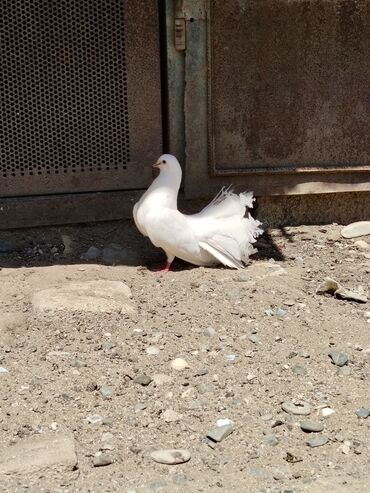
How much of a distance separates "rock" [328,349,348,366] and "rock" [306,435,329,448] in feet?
2.38

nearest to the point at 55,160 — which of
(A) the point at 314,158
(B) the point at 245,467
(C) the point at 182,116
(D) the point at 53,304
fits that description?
(C) the point at 182,116

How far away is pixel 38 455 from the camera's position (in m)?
3.91

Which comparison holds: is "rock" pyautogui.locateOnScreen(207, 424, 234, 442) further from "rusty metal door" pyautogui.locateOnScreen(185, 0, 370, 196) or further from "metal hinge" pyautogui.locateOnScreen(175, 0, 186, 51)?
"metal hinge" pyautogui.locateOnScreen(175, 0, 186, 51)

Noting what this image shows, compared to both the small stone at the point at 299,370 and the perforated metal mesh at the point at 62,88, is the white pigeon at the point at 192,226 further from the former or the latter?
the small stone at the point at 299,370

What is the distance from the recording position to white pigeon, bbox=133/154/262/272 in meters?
5.99

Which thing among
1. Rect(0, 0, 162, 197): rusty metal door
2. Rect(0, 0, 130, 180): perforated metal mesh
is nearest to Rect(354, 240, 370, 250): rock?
Rect(0, 0, 162, 197): rusty metal door

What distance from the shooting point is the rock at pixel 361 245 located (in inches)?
268

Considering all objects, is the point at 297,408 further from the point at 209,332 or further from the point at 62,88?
the point at 62,88

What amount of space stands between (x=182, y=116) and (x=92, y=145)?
0.73m

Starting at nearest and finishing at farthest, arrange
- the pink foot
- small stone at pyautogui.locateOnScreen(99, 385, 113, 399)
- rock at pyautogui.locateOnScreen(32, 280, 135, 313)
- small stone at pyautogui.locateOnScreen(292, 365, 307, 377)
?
1. small stone at pyautogui.locateOnScreen(99, 385, 113, 399)
2. small stone at pyautogui.locateOnScreen(292, 365, 307, 377)
3. rock at pyautogui.locateOnScreen(32, 280, 135, 313)
4. the pink foot

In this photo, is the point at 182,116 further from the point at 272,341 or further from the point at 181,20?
the point at 272,341

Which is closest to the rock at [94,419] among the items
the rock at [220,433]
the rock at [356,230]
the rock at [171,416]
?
the rock at [171,416]

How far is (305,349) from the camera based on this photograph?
493cm

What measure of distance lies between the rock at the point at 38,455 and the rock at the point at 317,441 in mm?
1128
